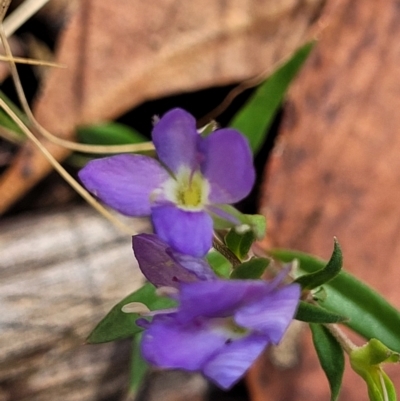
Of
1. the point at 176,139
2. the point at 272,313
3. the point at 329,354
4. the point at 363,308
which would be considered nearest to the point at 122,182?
the point at 176,139

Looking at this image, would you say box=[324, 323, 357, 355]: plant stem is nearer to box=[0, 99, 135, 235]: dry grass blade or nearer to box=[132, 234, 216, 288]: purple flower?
box=[132, 234, 216, 288]: purple flower

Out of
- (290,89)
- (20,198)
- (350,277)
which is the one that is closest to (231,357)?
(350,277)

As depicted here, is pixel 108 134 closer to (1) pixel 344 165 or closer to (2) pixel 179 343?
(1) pixel 344 165

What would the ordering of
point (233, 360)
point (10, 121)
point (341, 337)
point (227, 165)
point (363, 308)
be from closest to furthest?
point (233, 360) < point (227, 165) < point (341, 337) < point (363, 308) < point (10, 121)

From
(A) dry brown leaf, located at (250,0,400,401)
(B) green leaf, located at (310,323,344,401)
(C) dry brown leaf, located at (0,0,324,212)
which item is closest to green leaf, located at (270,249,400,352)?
(B) green leaf, located at (310,323,344,401)

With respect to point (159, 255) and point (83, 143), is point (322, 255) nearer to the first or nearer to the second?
point (83, 143)

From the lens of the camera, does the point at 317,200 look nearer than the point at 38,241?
No
